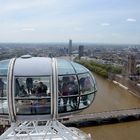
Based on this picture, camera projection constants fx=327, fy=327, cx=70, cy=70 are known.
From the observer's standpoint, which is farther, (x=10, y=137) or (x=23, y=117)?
(x=10, y=137)

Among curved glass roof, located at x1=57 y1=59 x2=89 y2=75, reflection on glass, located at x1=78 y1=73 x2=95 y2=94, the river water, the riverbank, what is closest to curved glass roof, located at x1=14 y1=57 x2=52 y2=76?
curved glass roof, located at x1=57 y1=59 x2=89 y2=75

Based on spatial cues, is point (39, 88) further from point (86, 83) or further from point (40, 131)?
point (40, 131)

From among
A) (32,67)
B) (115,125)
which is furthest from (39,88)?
(115,125)

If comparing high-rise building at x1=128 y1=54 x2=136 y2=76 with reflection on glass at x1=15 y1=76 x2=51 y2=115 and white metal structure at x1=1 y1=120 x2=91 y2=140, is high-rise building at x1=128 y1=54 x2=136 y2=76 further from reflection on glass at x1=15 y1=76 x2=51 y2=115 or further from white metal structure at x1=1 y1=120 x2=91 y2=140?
reflection on glass at x1=15 y1=76 x2=51 y2=115

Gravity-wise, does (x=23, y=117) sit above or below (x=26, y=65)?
below

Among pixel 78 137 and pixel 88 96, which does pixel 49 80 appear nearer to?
pixel 88 96

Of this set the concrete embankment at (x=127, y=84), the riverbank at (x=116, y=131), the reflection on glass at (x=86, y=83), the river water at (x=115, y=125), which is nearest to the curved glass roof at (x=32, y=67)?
the reflection on glass at (x=86, y=83)

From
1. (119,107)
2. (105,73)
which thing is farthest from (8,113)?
(105,73)
